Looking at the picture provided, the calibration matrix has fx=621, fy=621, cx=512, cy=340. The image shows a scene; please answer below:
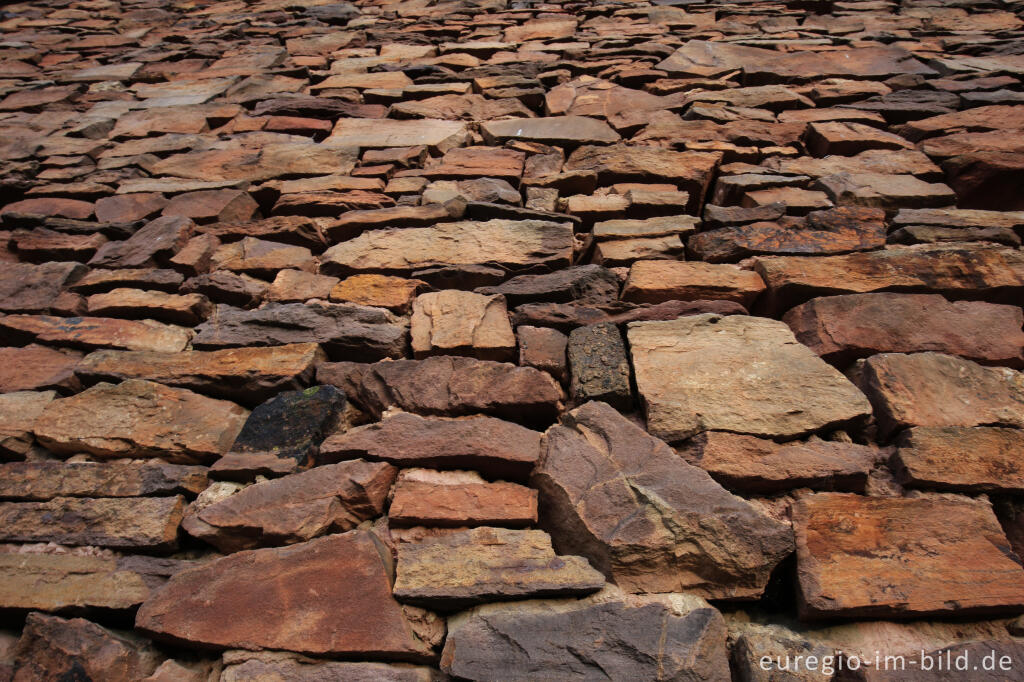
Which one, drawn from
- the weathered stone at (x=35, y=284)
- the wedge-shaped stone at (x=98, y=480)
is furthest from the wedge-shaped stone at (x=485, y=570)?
the weathered stone at (x=35, y=284)

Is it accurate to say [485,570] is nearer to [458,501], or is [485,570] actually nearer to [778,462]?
[458,501]

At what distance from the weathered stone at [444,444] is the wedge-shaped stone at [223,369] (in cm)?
33

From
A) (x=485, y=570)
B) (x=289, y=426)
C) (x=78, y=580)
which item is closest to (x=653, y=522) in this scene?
(x=485, y=570)

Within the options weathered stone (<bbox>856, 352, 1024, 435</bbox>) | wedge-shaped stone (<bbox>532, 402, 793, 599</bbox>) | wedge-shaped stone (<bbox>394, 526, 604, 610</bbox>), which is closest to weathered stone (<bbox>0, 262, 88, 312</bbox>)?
wedge-shaped stone (<bbox>394, 526, 604, 610</bbox>)

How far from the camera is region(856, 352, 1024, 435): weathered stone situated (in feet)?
5.29

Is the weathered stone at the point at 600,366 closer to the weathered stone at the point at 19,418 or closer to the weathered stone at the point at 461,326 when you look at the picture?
the weathered stone at the point at 461,326

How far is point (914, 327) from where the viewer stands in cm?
188

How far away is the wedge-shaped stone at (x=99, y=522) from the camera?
5.12ft

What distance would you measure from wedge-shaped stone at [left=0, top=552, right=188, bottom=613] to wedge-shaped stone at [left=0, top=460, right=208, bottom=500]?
179mm

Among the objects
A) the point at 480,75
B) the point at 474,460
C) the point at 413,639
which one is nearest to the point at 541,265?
the point at 474,460

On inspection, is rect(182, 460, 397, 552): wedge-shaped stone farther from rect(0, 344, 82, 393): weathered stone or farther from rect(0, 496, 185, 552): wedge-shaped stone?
rect(0, 344, 82, 393): weathered stone

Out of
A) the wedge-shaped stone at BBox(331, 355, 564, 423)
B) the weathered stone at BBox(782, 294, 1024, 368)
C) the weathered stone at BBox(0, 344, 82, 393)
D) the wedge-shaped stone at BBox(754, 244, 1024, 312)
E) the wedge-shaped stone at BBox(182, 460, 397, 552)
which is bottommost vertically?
the weathered stone at BBox(0, 344, 82, 393)

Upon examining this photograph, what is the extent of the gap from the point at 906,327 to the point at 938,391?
0.27 m

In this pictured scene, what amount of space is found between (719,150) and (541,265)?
120 centimetres
